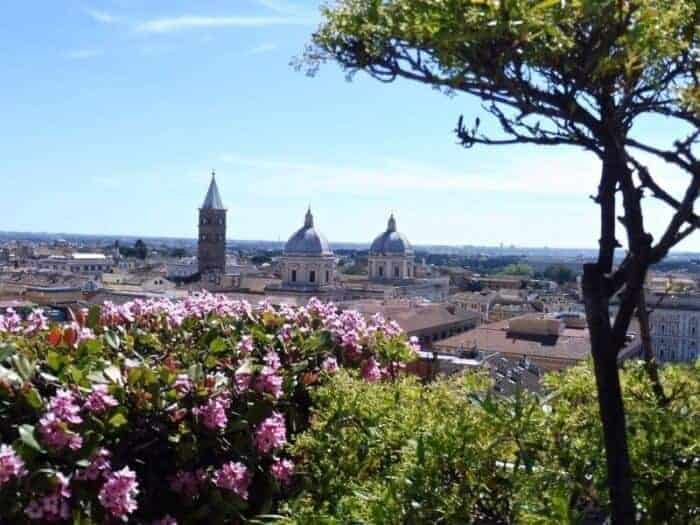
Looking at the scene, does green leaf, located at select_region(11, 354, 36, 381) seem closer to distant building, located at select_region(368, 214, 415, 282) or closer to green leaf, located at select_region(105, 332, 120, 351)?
green leaf, located at select_region(105, 332, 120, 351)

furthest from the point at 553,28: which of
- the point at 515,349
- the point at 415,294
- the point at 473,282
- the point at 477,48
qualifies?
the point at 473,282

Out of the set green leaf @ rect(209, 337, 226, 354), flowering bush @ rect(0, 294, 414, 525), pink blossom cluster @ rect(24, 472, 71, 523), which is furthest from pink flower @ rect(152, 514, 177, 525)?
green leaf @ rect(209, 337, 226, 354)

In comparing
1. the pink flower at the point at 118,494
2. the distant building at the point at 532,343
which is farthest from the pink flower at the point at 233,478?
the distant building at the point at 532,343

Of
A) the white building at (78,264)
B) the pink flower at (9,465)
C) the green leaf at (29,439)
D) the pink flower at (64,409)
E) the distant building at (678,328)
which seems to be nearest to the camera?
the pink flower at (9,465)

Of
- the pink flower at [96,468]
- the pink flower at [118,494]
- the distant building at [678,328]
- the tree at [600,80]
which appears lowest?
the distant building at [678,328]

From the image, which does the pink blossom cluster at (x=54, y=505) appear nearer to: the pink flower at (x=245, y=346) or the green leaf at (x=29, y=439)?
the green leaf at (x=29, y=439)

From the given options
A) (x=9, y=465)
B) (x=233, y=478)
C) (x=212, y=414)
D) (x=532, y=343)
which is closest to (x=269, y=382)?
(x=212, y=414)

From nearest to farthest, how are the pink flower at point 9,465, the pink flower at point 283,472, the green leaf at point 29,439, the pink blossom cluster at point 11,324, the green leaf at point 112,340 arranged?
the pink flower at point 9,465 < the green leaf at point 29,439 < the pink flower at point 283,472 < the green leaf at point 112,340 < the pink blossom cluster at point 11,324
